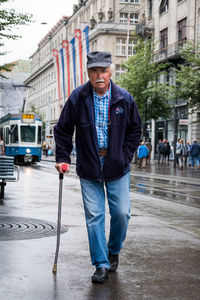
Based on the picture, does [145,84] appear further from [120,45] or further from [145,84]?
[120,45]

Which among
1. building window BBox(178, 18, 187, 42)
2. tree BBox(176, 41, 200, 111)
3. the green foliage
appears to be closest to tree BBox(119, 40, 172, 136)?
the green foliage

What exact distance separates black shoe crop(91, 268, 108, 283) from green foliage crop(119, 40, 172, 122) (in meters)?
29.7

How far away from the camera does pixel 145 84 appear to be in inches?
1367

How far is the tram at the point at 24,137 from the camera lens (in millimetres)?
31875

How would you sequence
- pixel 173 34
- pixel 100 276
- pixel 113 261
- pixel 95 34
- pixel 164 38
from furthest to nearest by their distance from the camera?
1. pixel 95 34
2. pixel 164 38
3. pixel 173 34
4. pixel 113 261
5. pixel 100 276

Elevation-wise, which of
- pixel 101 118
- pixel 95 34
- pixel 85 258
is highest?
pixel 95 34

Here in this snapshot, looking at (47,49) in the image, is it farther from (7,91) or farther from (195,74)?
(195,74)

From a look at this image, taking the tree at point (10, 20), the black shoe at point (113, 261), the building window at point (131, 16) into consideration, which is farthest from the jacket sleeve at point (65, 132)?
the building window at point (131, 16)

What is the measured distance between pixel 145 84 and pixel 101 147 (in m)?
30.8

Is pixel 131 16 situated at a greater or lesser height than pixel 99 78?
greater

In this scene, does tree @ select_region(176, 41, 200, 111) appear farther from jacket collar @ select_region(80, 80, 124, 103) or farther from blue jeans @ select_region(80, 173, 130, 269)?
blue jeans @ select_region(80, 173, 130, 269)

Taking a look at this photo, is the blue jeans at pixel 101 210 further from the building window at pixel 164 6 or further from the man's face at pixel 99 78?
the building window at pixel 164 6

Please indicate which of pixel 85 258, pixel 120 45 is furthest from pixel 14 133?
pixel 120 45

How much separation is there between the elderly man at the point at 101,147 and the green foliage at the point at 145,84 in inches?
1153
